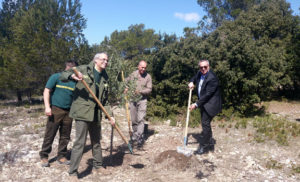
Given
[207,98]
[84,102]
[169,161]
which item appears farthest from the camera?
Answer: [207,98]

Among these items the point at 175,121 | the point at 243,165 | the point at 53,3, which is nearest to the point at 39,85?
the point at 53,3

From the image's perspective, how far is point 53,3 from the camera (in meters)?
16.6

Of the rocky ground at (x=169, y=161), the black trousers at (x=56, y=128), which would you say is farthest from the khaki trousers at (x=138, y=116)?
the black trousers at (x=56, y=128)

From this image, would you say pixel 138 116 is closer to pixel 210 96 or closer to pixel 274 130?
pixel 210 96

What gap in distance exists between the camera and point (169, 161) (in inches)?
199

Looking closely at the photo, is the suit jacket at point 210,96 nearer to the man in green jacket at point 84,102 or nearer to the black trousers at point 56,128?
the man in green jacket at point 84,102

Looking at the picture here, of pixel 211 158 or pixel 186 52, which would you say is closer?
pixel 211 158

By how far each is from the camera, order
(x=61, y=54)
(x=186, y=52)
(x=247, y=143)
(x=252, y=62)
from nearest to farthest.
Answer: (x=247, y=143) → (x=252, y=62) → (x=186, y=52) → (x=61, y=54)

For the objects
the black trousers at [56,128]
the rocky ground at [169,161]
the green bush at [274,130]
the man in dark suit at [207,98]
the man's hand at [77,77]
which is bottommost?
the rocky ground at [169,161]

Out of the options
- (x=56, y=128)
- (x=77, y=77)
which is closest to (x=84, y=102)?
(x=77, y=77)

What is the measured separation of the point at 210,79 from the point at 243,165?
2.04 m

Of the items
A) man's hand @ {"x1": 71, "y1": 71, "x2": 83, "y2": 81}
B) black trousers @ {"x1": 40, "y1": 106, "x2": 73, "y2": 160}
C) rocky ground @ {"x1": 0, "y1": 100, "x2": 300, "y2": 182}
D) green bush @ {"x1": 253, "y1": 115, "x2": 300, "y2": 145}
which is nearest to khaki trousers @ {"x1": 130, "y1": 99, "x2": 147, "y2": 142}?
rocky ground @ {"x1": 0, "y1": 100, "x2": 300, "y2": 182}

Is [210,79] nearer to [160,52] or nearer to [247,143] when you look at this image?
[247,143]

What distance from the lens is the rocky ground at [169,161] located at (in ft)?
15.3
